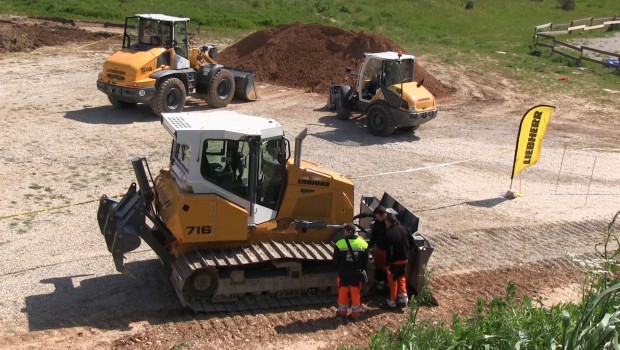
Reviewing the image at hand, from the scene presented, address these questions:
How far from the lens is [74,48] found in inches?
1238

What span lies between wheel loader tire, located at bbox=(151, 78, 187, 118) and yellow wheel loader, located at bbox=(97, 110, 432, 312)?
10356 mm

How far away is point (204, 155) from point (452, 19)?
37956 mm

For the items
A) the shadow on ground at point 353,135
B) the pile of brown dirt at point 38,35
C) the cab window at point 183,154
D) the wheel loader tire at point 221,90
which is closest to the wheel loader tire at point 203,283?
the cab window at point 183,154

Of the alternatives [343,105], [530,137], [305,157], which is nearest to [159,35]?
[343,105]

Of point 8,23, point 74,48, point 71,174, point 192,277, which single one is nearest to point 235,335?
point 192,277

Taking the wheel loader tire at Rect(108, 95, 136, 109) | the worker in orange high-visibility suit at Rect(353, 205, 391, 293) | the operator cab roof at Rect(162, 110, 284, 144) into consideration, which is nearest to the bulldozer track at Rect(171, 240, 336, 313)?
the worker in orange high-visibility suit at Rect(353, 205, 391, 293)

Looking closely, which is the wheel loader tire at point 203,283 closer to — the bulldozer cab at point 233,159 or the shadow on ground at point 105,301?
the shadow on ground at point 105,301

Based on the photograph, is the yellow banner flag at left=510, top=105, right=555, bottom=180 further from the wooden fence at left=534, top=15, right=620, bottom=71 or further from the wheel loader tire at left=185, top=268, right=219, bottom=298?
the wooden fence at left=534, top=15, right=620, bottom=71

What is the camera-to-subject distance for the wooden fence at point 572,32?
34013 mm

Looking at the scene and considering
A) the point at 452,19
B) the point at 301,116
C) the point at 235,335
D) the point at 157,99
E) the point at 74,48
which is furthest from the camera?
the point at 452,19

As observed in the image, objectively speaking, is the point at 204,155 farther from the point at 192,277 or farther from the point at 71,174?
the point at 71,174

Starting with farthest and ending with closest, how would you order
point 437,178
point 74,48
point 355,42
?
point 74,48 → point 355,42 → point 437,178

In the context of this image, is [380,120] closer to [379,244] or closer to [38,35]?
[379,244]

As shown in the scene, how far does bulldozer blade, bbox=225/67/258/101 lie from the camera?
980 inches
